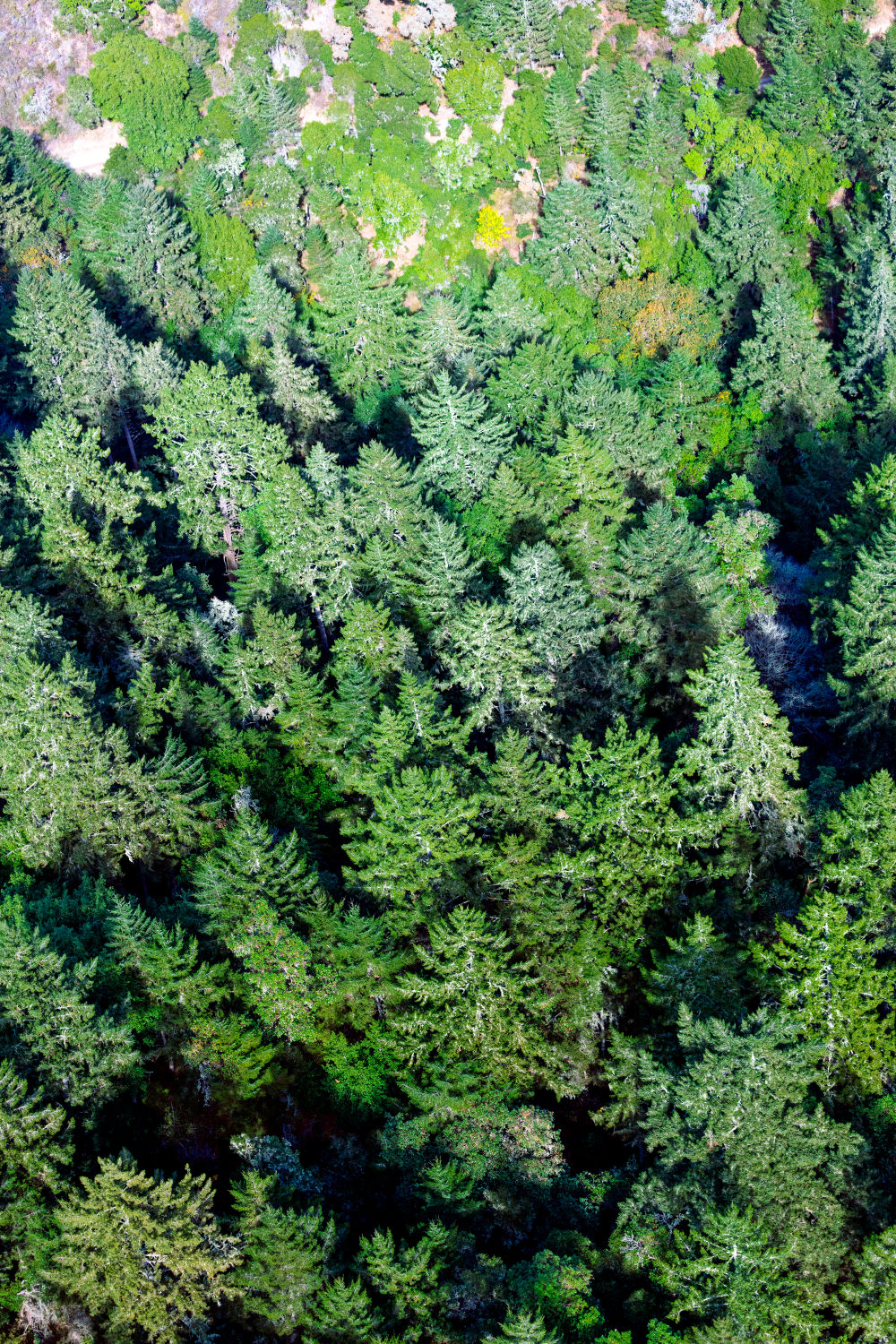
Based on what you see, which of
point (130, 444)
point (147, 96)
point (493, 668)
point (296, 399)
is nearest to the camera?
point (493, 668)

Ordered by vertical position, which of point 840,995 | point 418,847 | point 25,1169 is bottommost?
point 25,1169

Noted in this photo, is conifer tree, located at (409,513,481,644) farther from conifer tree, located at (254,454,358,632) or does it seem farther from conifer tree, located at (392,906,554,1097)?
conifer tree, located at (392,906,554,1097)

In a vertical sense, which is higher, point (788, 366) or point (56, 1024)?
point (788, 366)

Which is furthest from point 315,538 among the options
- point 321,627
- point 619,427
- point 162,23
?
point 162,23

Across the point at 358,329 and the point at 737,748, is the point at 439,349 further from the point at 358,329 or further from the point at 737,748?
the point at 737,748

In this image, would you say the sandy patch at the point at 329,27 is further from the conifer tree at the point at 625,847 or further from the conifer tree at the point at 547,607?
the conifer tree at the point at 625,847

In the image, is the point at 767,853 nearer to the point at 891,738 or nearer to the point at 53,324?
the point at 891,738
